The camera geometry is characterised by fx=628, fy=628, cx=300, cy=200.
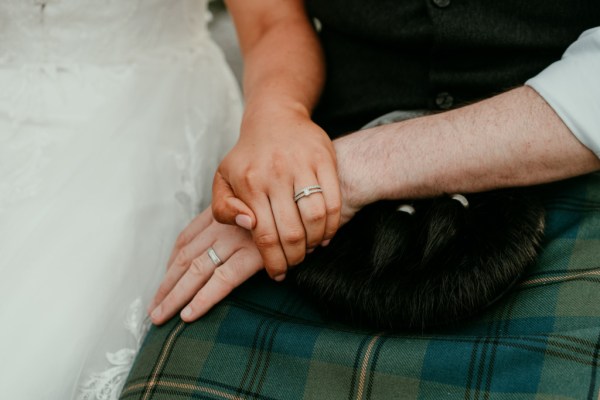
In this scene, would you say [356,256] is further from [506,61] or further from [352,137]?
[506,61]

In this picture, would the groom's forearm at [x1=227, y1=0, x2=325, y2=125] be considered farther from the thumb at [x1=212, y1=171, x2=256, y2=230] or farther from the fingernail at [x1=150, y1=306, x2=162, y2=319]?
the fingernail at [x1=150, y1=306, x2=162, y2=319]

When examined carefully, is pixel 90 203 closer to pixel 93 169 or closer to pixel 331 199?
pixel 93 169

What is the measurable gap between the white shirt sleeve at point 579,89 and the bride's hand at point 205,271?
44 cm

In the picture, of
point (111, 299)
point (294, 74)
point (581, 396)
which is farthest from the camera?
point (294, 74)

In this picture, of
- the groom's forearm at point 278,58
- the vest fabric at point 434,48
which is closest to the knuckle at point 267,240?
the groom's forearm at point 278,58

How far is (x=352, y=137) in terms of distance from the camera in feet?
2.98

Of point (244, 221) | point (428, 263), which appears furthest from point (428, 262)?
point (244, 221)

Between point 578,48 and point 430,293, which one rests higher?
point 578,48

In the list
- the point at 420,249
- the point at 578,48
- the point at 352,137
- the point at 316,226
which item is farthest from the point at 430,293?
the point at 578,48

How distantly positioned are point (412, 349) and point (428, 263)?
105 millimetres

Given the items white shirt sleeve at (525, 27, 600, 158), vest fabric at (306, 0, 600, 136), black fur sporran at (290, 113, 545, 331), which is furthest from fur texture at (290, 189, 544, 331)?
vest fabric at (306, 0, 600, 136)

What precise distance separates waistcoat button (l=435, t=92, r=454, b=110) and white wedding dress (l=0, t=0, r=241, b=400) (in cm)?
42

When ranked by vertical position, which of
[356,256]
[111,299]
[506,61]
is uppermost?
[506,61]

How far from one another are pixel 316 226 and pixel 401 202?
13 centimetres
